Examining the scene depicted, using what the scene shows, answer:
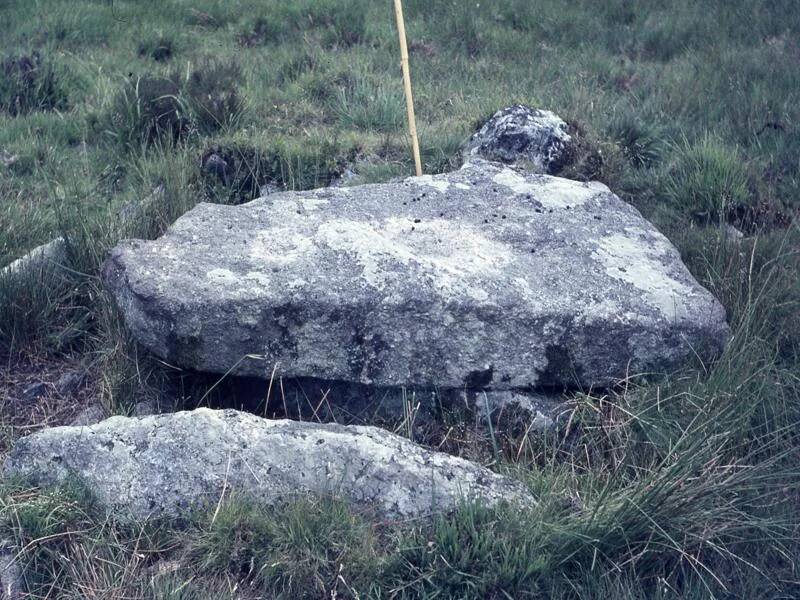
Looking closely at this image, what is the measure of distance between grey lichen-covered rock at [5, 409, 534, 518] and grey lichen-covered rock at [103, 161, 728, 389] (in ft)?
1.26

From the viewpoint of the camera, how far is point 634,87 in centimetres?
713

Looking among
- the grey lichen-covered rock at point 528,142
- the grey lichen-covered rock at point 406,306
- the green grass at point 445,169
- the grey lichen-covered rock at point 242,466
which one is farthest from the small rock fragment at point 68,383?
the grey lichen-covered rock at point 528,142

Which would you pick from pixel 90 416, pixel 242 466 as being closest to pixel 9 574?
pixel 242 466

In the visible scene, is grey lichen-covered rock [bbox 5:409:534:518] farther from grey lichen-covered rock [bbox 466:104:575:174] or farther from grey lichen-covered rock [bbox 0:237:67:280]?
grey lichen-covered rock [bbox 466:104:575:174]

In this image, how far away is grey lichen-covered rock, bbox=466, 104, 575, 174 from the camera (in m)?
5.60

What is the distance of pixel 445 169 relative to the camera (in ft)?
18.9

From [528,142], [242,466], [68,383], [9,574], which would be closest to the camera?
[9,574]

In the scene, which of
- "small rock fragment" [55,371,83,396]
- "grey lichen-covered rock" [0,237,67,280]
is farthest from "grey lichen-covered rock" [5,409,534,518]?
"grey lichen-covered rock" [0,237,67,280]

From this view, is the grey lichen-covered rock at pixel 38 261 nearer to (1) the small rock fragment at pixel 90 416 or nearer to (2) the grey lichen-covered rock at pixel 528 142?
(1) the small rock fragment at pixel 90 416

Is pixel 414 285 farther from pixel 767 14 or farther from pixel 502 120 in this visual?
pixel 767 14

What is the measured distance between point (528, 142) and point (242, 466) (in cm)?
306

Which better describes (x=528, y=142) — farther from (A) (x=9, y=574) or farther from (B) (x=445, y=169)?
(A) (x=9, y=574)

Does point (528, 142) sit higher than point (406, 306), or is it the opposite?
point (406, 306)

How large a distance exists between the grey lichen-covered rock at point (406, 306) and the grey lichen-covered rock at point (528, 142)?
4.68 ft
